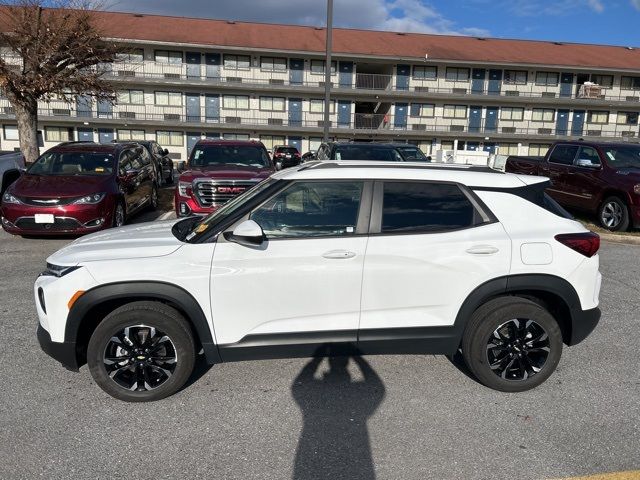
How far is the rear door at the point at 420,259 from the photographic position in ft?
10.8

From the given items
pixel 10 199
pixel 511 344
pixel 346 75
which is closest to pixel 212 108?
pixel 346 75

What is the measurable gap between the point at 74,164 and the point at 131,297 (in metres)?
7.09

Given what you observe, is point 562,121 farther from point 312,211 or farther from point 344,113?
point 312,211

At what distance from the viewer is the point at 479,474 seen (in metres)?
2.68

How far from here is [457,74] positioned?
128ft

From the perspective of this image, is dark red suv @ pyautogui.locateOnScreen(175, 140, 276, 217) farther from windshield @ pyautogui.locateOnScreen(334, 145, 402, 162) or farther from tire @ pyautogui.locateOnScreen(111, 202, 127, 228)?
windshield @ pyautogui.locateOnScreen(334, 145, 402, 162)

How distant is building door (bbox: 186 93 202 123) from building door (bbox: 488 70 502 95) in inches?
935

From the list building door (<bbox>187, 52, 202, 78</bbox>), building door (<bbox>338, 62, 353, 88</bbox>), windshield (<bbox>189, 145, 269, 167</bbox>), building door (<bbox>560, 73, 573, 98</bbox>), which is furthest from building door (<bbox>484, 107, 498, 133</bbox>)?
windshield (<bbox>189, 145, 269, 167</bbox>)

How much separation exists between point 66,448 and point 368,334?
2.01 m

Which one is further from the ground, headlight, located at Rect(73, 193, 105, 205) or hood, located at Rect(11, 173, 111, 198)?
hood, located at Rect(11, 173, 111, 198)

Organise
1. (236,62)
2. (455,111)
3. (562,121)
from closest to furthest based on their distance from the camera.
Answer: (236,62) → (455,111) → (562,121)

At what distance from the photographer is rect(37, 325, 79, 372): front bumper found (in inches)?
127

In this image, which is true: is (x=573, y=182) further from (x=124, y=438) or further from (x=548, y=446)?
(x=124, y=438)

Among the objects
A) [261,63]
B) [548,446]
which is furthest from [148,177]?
[261,63]
